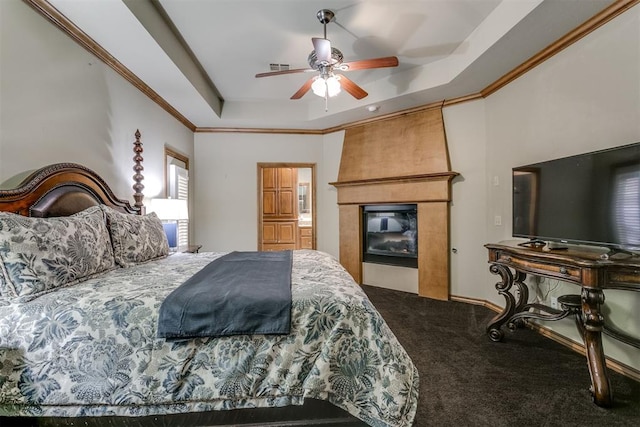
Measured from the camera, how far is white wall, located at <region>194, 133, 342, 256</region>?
16.1 feet

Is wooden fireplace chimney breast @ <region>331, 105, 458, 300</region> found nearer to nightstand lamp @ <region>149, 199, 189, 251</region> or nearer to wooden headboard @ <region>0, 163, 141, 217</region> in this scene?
nightstand lamp @ <region>149, 199, 189, 251</region>

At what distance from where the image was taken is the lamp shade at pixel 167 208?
10.8ft

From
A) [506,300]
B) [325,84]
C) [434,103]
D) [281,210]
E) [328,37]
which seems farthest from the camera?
[281,210]

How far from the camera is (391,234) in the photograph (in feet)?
14.6

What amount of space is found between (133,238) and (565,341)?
3.71 m

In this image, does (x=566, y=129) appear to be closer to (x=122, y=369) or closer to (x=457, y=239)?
(x=457, y=239)

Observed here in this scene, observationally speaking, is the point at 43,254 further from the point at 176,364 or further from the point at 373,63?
the point at 373,63

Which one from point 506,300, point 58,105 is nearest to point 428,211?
point 506,300

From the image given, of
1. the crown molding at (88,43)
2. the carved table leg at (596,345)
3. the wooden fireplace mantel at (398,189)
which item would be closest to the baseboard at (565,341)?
the carved table leg at (596,345)

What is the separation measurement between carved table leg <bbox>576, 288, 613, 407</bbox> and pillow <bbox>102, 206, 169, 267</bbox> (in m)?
3.12

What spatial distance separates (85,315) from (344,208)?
3.82 meters

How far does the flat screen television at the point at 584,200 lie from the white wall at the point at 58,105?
383 centimetres

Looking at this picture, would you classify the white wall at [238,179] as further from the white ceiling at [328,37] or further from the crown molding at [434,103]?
the white ceiling at [328,37]

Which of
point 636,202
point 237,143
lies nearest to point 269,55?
point 237,143
